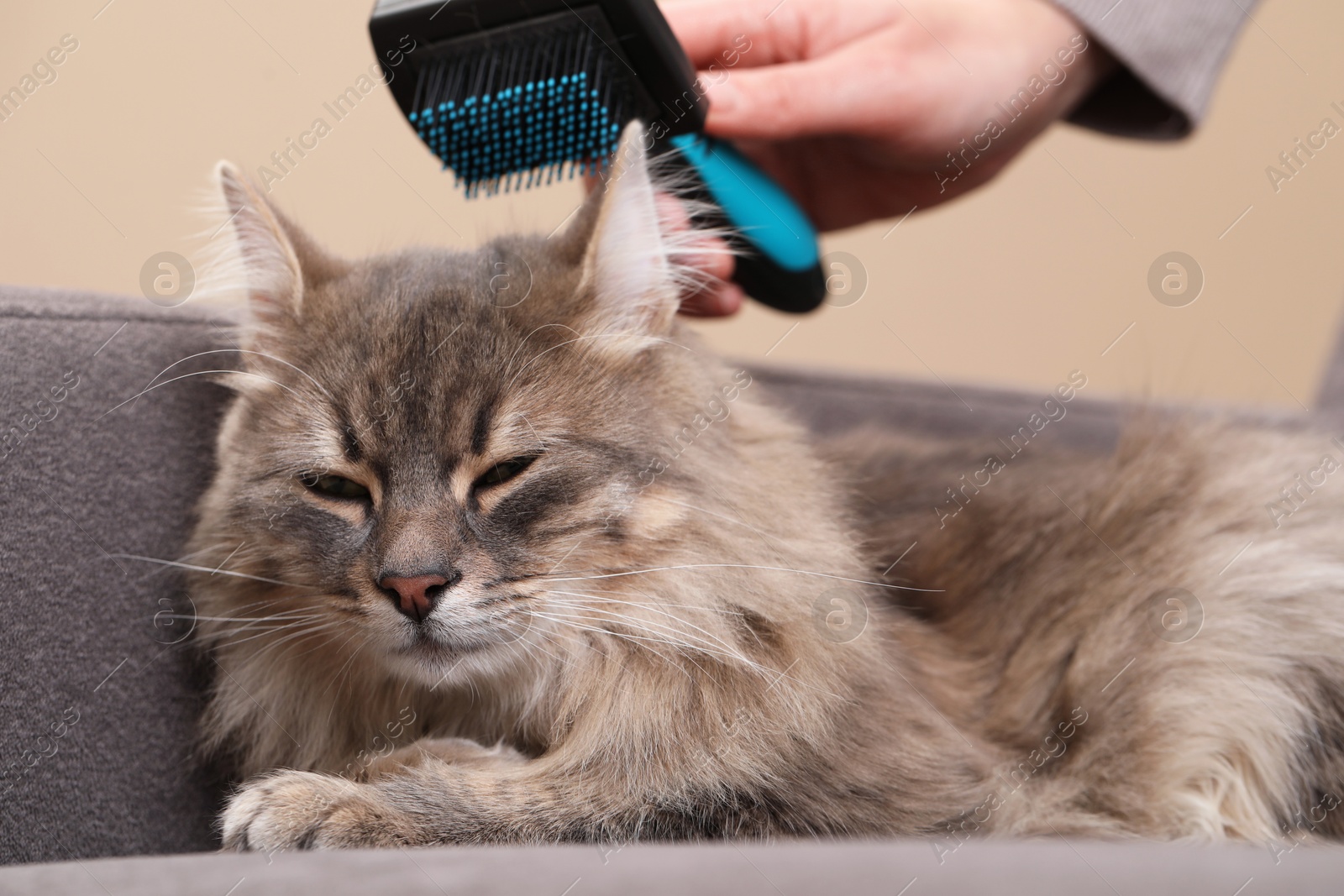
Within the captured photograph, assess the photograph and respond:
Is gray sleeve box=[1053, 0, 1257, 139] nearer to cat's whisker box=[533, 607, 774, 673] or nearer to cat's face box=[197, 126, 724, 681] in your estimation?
cat's face box=[197, 126, 724, 681]

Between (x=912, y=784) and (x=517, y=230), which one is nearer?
(x=912, y=784)

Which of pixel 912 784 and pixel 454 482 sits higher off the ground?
pixel 454 482

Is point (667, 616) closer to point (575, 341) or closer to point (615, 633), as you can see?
point (615, 633)

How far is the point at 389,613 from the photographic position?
1112 millimetres

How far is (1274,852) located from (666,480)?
2.35 ft

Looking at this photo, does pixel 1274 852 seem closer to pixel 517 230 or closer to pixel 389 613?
pixel 389 613

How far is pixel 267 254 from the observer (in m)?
1.37

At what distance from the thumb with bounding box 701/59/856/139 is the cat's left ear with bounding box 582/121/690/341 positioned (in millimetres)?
241

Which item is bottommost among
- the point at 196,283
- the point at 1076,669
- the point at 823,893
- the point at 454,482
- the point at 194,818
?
the point at 1076,669

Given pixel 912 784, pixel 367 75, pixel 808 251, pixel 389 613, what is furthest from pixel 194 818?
pixel 367 75

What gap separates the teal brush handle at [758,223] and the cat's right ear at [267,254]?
533mm

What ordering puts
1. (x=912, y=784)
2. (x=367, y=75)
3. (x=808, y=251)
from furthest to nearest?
(x=367, y=75), (x=808, y=251), (x=912, y=784)

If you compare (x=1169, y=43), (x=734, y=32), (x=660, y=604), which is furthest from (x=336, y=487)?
(x=1169, y=43)

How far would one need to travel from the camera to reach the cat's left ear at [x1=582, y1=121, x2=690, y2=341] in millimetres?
1246
